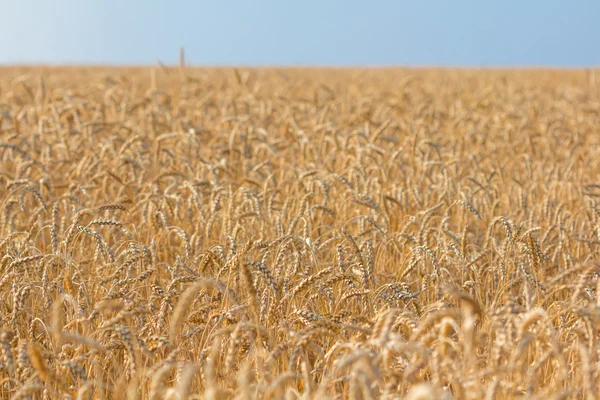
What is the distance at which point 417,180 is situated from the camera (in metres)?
4.65

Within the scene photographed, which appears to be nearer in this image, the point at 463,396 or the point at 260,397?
the point at 463,396

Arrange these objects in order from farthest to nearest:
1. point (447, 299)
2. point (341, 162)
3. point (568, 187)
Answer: point (341, 162) < point (568, 187) < point (447, 299)

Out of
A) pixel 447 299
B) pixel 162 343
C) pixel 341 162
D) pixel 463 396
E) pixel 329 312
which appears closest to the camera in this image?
pixel 463 396

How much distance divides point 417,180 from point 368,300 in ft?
7.58

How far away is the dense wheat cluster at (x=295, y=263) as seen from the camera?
170 centimetres

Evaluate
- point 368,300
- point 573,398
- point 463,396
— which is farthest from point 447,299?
point 463,396

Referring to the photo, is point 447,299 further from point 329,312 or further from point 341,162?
point 341,162

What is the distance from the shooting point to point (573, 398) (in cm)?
184

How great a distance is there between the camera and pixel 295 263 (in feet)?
8.19

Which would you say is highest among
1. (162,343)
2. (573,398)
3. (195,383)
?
(162,343)

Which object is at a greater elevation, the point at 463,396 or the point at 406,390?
the point at 463,396

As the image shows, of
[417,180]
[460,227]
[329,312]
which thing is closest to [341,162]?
[417,180]

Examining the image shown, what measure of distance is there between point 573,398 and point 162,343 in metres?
1.09

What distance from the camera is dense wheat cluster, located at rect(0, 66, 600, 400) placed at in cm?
170
